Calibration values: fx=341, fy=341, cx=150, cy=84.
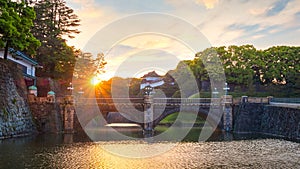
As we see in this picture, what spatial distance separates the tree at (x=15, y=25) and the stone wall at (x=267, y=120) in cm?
2829

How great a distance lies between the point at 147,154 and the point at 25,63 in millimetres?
31500

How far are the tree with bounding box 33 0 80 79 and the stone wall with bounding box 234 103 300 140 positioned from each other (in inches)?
1150

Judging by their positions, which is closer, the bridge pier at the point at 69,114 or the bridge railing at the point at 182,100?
the bridge pier at the point at 69,114

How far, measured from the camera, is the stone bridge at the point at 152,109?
4691 cm

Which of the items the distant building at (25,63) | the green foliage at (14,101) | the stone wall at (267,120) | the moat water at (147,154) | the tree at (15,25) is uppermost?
the tree at (15,25)

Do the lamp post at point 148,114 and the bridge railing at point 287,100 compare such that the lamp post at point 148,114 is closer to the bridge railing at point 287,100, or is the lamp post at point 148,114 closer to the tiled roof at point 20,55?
the bridge railing at point 287,100

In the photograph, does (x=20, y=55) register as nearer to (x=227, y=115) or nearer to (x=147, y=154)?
(x=147, y=154)

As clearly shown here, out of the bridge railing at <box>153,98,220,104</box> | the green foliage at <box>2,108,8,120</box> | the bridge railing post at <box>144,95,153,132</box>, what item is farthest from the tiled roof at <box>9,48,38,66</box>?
the bridge railing at <box>153,98,220,104</box>

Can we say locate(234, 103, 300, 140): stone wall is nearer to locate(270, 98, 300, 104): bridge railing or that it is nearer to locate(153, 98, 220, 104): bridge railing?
locate(270, 98, 300, 104): bridge railing

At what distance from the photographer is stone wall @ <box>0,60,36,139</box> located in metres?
35.3

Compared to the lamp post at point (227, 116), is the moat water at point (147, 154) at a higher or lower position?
lower

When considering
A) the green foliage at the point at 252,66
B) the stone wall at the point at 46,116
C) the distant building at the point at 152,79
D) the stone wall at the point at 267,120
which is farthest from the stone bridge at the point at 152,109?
the distant building at the point at 152,79

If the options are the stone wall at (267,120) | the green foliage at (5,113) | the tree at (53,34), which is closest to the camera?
the green foliage at (5,113)

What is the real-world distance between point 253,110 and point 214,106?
533cm
